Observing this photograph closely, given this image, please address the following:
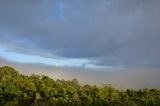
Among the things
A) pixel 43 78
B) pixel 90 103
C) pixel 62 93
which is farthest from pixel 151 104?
pixel 43 78

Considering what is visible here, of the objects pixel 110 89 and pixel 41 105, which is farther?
pixel 110 89

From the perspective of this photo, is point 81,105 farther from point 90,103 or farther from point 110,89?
point 110,89

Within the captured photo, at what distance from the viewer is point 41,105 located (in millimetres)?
16859

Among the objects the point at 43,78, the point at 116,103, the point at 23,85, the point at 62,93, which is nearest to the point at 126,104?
the point at 116,103

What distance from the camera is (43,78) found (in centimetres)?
9462

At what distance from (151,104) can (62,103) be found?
380 cm

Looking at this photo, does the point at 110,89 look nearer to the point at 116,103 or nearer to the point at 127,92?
the point at 127,92

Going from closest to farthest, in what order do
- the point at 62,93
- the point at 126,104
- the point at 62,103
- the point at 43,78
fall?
the point at 126,104
the point at 62,103
the point at 62,93
the point at 43,78

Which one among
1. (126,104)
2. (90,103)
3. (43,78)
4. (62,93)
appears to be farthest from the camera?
(43,78)

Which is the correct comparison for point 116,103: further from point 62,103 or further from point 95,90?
point 95,90

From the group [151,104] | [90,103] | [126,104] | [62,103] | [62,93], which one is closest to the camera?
[126,104]

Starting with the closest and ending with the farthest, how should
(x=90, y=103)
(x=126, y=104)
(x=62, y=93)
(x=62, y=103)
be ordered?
(x=126, y=104) → (x=90, y=103) → (x=62, y=103) → (x=62, y=93)

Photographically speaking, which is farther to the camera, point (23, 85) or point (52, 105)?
point (23, 85)

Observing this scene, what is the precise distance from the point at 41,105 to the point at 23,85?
59765 millimetres
